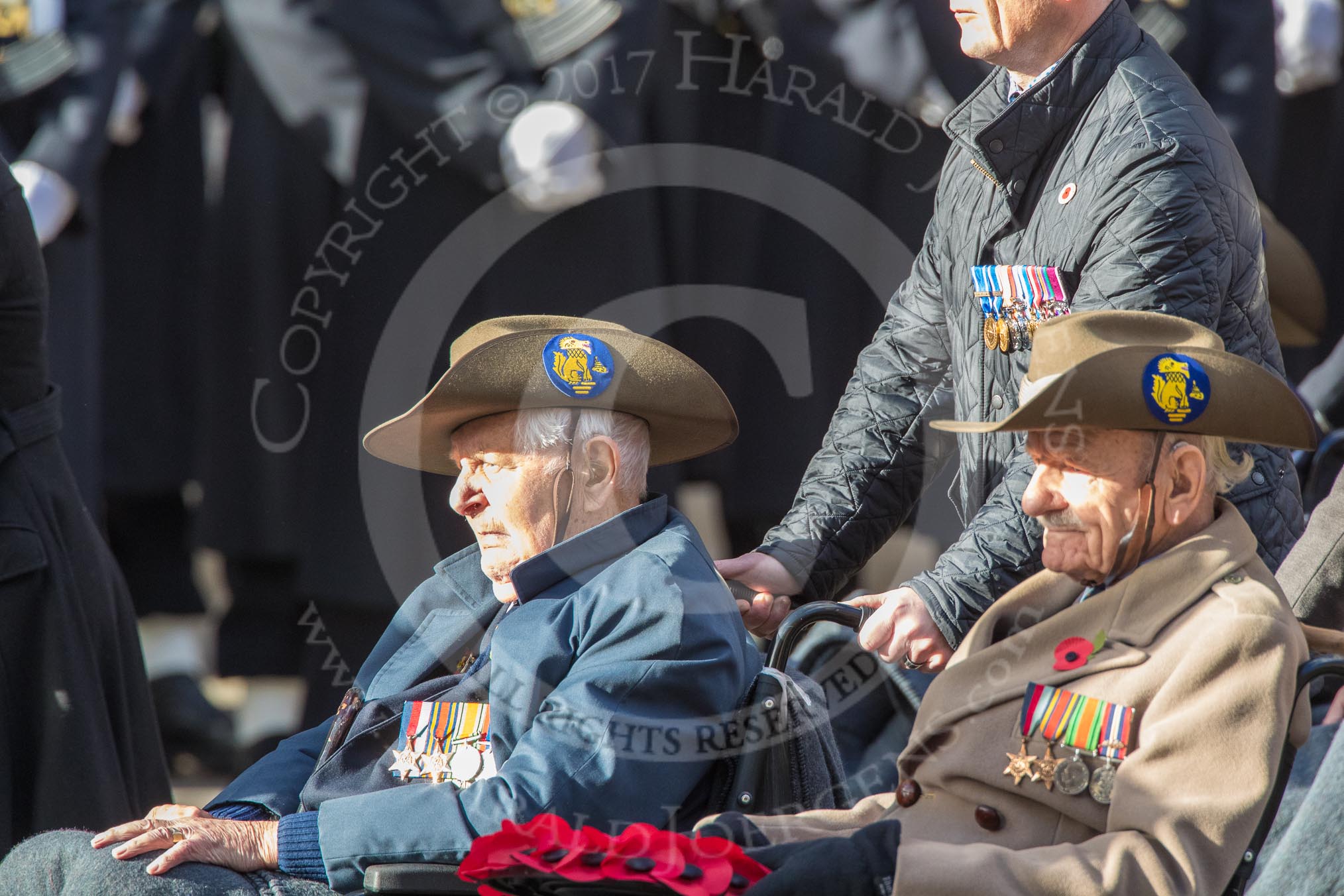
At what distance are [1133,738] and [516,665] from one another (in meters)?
0.86

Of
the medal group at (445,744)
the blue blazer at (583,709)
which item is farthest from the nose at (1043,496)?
the medal group at (445,744)

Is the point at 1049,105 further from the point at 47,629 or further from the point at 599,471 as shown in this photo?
the point at 47,629

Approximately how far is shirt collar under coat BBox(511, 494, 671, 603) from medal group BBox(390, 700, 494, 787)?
0.64 feet

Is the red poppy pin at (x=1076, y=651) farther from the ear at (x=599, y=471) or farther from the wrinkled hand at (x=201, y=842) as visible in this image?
the wrinkled hand at (x=201, y=842)

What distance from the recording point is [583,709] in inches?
89.2

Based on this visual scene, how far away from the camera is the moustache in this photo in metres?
2.20

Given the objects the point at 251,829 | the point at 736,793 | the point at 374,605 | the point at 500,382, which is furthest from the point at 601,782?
the point at 374,605

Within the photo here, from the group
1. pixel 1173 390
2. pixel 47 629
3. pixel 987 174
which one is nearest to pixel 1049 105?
pixel 987 174

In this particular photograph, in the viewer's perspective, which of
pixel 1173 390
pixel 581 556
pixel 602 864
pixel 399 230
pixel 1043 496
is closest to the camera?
pixel 602 864

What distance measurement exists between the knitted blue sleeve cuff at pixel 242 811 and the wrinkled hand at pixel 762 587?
83 cm

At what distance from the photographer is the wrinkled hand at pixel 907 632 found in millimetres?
2398

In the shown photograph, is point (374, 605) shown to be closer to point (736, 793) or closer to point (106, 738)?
point (106, 738)

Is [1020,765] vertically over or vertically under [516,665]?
under

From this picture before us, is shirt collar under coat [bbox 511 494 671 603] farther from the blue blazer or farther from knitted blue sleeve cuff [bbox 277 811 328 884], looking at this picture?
knitted blue sleeve cuff [bbox 277 811 328 884]
